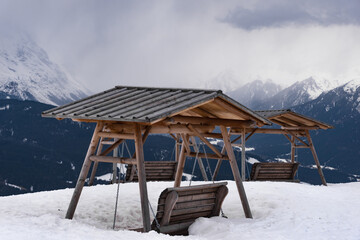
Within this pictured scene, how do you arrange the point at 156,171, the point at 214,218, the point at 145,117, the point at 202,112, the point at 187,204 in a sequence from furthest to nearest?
the point at 156,171, the point at 202,112, the point at 214,218, the point at 187,204, the point at 145,117

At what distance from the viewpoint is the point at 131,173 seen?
1912 centimetres

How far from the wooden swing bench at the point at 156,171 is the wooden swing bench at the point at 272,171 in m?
3.65

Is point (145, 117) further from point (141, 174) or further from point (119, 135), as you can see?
point (119, 135)

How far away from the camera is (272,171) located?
20312 mm

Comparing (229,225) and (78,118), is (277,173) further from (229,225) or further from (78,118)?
(78,118)

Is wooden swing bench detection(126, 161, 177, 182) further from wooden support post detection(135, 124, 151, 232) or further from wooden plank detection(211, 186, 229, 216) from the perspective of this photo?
wooden support post detection(135, 124, 151, 232)

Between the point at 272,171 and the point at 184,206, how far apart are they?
11.3m

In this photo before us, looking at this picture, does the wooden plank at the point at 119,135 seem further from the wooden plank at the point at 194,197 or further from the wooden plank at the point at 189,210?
the wooden plank at the point at 189,210

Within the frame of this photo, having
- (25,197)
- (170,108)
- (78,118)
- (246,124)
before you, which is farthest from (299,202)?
(25,197)

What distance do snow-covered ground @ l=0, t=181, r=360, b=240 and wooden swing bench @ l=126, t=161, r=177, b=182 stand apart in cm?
289

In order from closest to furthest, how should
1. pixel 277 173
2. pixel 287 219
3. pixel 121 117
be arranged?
1. pixel 121 117
2. pixel 287 219
3. pixel 277 173

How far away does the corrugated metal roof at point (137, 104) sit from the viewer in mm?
9133

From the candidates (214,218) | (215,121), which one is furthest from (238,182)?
(215,121)

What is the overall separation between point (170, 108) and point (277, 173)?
40.9 feet
